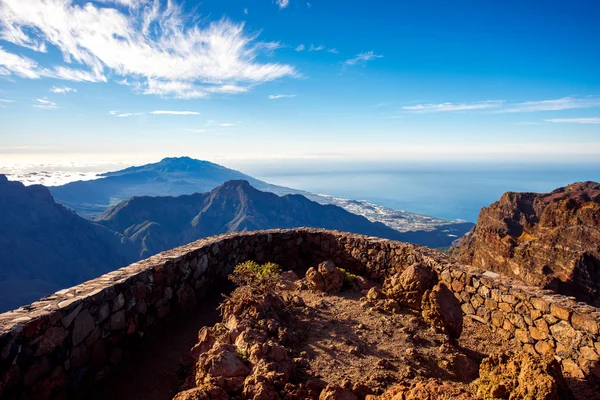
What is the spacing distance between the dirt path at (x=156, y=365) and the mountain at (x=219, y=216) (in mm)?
82999

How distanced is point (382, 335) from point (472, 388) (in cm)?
183

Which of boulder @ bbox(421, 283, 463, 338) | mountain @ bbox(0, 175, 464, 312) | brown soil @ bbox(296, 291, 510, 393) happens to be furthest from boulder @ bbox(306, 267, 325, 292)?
mountain @ bbox(0, 175, 464, 312)

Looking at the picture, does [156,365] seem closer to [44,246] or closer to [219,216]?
[44,246]

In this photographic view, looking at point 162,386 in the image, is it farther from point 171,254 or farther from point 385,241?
point 385,241

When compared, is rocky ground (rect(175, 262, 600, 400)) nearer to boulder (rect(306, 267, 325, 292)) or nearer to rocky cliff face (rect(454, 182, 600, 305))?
boulder (rect(306, 267, 325, 292))

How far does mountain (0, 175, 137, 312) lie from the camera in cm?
6201

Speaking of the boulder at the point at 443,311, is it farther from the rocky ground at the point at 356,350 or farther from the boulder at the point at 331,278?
the boulder at the point at 331,278

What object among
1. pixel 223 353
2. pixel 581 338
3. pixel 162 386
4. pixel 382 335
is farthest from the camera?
pixel 382 335

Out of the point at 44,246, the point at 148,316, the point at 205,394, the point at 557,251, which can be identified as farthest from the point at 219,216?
the point at 205,394

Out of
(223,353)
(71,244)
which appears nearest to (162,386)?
(223,353)

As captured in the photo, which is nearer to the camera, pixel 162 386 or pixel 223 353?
pixel 223 353

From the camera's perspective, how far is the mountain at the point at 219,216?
302ft

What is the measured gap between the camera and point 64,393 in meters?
3.95

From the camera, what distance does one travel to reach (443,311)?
19.0ft
